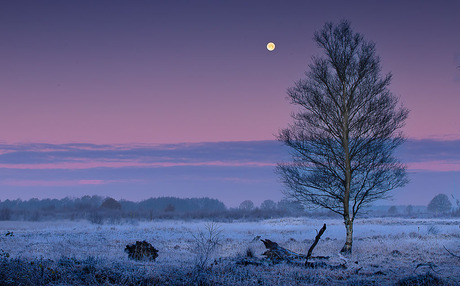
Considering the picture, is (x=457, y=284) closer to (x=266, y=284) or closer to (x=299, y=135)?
(x=266, y=284)

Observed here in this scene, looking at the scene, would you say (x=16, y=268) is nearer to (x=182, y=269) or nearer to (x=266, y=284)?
(x=182, y=269)

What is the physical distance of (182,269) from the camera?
10.5 meters

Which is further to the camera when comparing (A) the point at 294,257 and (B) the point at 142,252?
(B) the point at 142,252

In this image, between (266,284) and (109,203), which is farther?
(109,203)

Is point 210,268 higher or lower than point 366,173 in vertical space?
lower

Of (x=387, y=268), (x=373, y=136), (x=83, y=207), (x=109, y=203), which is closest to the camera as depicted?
(x=387, y=268)

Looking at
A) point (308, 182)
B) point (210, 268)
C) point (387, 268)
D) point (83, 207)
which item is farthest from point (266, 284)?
point (83, 207)

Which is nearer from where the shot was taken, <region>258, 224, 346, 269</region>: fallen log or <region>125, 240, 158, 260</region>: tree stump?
<region>258, 224, 346, 269</region>: fallen log

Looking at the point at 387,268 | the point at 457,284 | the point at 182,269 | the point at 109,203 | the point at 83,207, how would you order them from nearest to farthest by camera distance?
the point at 457,284
the point at 182,269
the point at 387,268
the point at 83,207
the point at 109,203

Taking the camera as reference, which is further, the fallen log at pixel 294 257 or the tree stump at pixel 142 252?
the tree stump at pixel 142 252

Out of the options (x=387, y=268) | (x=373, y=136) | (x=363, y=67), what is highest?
(x=363, y=67)

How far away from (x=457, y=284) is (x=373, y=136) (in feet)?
28.8

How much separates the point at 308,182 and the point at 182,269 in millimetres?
8547

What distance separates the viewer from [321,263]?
13.0 metres
